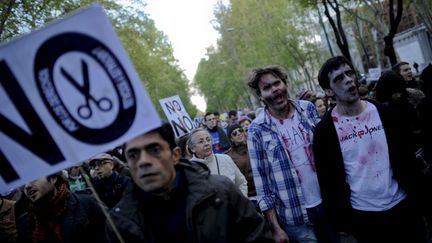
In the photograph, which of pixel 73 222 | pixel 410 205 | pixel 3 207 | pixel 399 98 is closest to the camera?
pixel 410 205

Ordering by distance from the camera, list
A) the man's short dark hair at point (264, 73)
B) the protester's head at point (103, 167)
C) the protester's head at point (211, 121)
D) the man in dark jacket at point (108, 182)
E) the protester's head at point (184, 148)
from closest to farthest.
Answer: the man's short dark hair at point (264, 73) → the man in dark jacket at point (108, 182) → the protester's head at point (103, 167) → the protester's head at point (184, 148) → the protester's head at point (211, 121)

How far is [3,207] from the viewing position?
364 cm

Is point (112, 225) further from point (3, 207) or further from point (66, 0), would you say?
point (66, 0)

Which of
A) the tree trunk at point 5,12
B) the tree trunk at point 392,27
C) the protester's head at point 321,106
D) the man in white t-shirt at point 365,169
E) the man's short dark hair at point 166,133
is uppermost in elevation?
the tree trunk at point 5,12

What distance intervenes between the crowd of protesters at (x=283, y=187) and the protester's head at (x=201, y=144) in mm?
1631

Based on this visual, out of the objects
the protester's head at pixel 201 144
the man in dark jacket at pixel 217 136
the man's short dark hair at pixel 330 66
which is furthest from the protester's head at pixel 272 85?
the man in dark jacket at pixel 217 136

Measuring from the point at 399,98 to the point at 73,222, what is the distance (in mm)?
3067

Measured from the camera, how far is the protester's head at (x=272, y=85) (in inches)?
128

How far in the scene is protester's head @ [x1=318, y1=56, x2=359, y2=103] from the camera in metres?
2.93

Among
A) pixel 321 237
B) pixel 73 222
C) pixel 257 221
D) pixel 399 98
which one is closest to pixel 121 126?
pixel 257 221

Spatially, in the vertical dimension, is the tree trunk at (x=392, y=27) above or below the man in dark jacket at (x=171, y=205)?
above

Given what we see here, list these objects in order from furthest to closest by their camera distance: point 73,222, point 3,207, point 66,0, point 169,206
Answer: point 66,0 < point 3,207 < point 73,222 < point 169,206

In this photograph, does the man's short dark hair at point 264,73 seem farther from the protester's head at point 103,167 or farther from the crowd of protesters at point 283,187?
the protester's head at point 103,167

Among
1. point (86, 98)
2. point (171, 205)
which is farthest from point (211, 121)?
point (86, 98)
